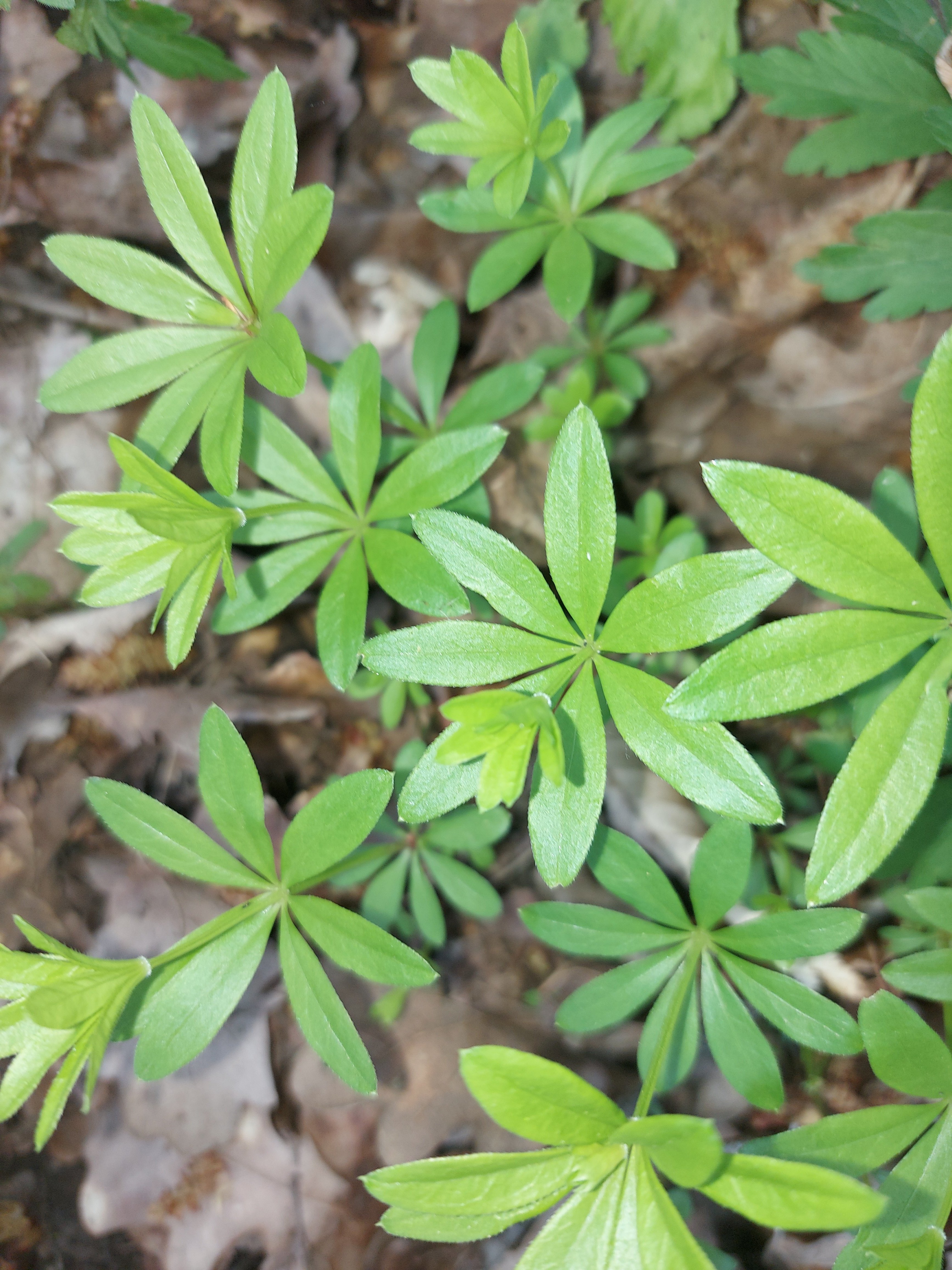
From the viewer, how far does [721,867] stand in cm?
179

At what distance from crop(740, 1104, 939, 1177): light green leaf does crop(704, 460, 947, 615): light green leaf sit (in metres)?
1.01

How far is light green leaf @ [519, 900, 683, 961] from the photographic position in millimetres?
1873

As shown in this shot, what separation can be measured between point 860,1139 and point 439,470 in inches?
65.2

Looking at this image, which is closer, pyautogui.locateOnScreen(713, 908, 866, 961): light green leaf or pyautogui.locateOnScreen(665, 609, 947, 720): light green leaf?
pyautogui.locateOnScreen(665, 609, 947, 720): light green leaf

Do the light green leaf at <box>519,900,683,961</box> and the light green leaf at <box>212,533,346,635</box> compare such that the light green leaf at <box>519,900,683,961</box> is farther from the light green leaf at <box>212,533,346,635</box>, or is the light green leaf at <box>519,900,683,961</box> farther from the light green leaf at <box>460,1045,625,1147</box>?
the light green leaf at <box>212,533,346,635</box>

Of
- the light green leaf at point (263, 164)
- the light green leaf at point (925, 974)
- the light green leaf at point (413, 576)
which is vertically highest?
the light green leaf at point (263, 164)

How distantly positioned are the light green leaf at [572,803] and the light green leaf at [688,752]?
6 cm

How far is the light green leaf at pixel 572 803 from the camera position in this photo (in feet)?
4.86

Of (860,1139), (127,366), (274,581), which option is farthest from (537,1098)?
(127,366)

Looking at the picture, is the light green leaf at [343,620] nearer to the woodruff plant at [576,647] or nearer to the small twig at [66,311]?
the woodruff plant at [576,647]

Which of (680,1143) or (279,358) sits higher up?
(279,358)

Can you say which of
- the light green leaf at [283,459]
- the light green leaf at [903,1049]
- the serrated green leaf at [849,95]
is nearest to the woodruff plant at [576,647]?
the light green leaf at [903,1049]

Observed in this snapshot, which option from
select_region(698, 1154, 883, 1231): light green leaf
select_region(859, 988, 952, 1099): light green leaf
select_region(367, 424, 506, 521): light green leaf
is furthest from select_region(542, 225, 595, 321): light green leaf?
select_region(698, 1154, 883, 1231): light green leaf

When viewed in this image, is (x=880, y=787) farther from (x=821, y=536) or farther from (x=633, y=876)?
(x=633, y=876)
